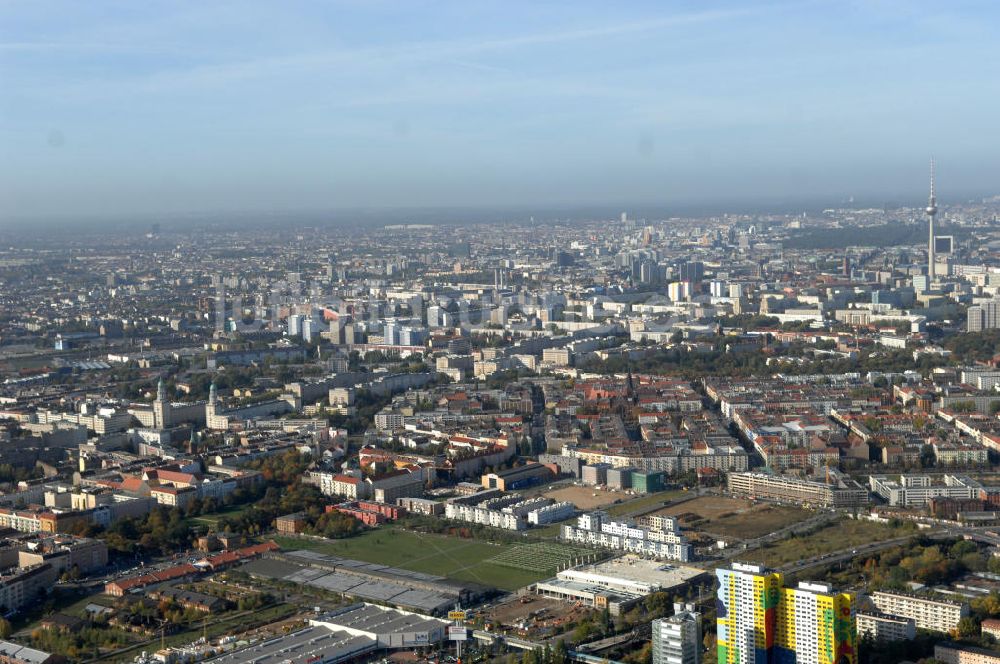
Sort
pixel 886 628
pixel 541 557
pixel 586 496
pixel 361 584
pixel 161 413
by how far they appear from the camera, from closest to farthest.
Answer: pixel 886 628, pixel 361 584, pixel 541 557, pixel 586 496, pixel 161 413

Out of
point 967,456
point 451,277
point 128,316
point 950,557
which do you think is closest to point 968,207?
point 451,277

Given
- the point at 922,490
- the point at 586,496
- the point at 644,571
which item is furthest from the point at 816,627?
the point at 586,496

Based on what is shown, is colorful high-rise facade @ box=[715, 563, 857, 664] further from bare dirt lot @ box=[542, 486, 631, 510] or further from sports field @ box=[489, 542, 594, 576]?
bare dirt lot @ box=[542, 486, 631, 510]

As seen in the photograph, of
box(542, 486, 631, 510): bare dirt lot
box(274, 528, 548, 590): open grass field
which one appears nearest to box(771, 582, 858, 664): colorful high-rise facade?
box(274, 528, 548, 590): open grass field

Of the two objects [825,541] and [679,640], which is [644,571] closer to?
[825,541]

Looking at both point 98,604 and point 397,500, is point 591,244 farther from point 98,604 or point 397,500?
point 98,604

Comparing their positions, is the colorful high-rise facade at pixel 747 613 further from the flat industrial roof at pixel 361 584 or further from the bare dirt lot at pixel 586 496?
the bare dirt lot at pixel 586 496
